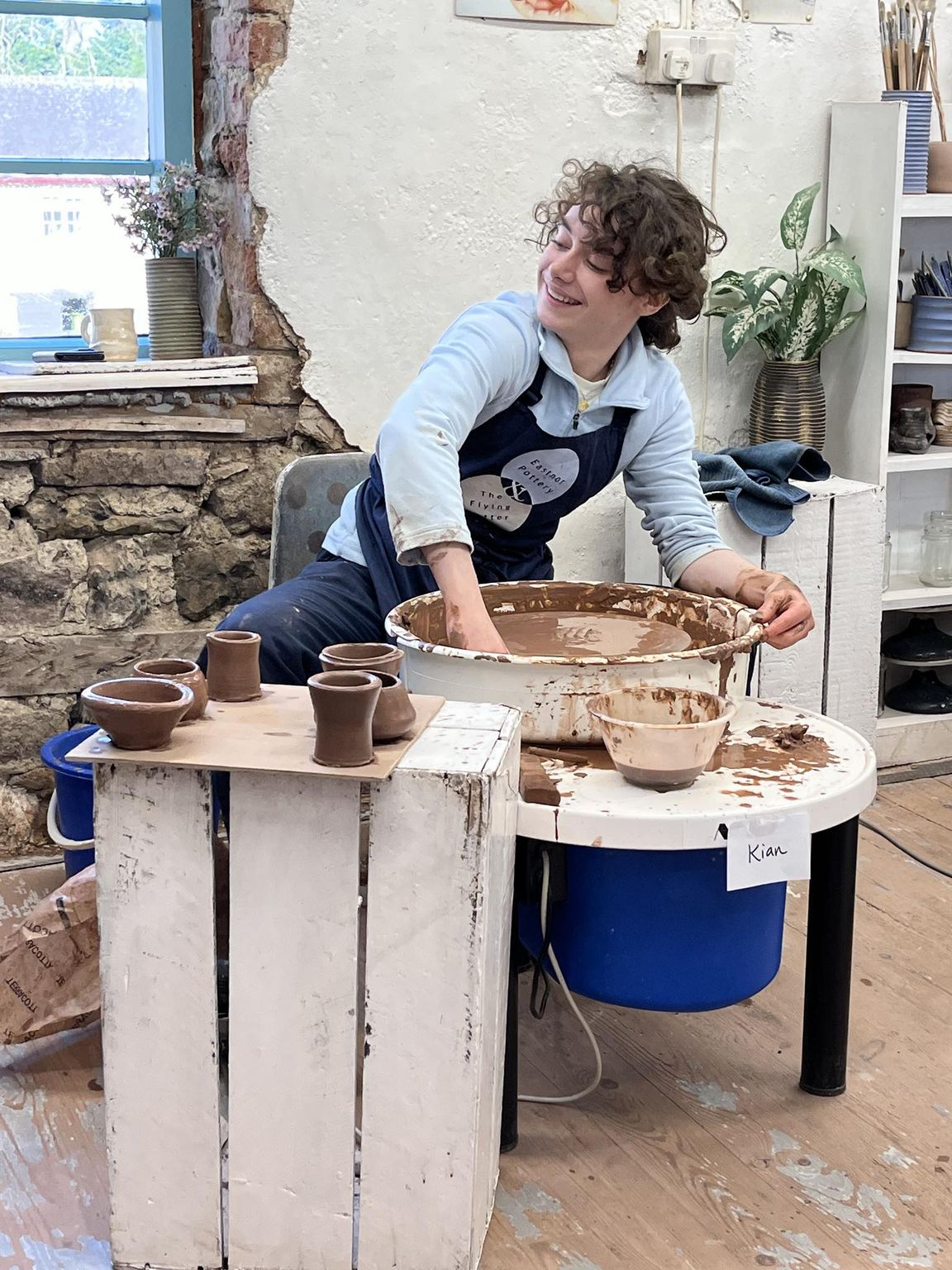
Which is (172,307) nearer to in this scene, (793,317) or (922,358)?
(793,317)

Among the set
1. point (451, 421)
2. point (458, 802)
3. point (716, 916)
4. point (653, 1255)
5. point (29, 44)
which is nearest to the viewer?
point (458, 802)

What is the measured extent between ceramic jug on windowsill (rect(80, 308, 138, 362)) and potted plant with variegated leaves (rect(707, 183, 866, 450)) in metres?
1.26

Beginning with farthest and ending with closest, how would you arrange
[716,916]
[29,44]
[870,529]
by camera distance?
[870,529] < [29,44] < [716,916]

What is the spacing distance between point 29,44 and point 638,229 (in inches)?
60.9

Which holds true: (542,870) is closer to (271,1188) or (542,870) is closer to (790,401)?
(271,1188)

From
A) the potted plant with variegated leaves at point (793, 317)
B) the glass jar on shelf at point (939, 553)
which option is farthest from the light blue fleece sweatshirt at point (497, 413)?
the glass jar on shelf at point (939, 553)

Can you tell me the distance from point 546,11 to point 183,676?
1.90 m

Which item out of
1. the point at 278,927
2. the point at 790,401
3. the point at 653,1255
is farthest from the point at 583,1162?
the point at 790,401

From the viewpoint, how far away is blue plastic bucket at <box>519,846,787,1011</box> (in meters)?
1.62

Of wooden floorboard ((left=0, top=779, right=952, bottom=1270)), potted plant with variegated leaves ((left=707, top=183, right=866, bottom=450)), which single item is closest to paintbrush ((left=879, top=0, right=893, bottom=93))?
potted plant with variegated leaves ((left=707, top=183, right=866, bottom=450))

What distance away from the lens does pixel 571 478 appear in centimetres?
213

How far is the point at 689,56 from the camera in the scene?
9.16ft

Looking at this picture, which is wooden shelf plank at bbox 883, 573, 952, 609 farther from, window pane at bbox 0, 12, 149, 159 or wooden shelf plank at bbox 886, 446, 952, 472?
window pane at bbox 0, 12, 149, 159

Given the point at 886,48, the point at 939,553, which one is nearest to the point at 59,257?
the point at 886,48
